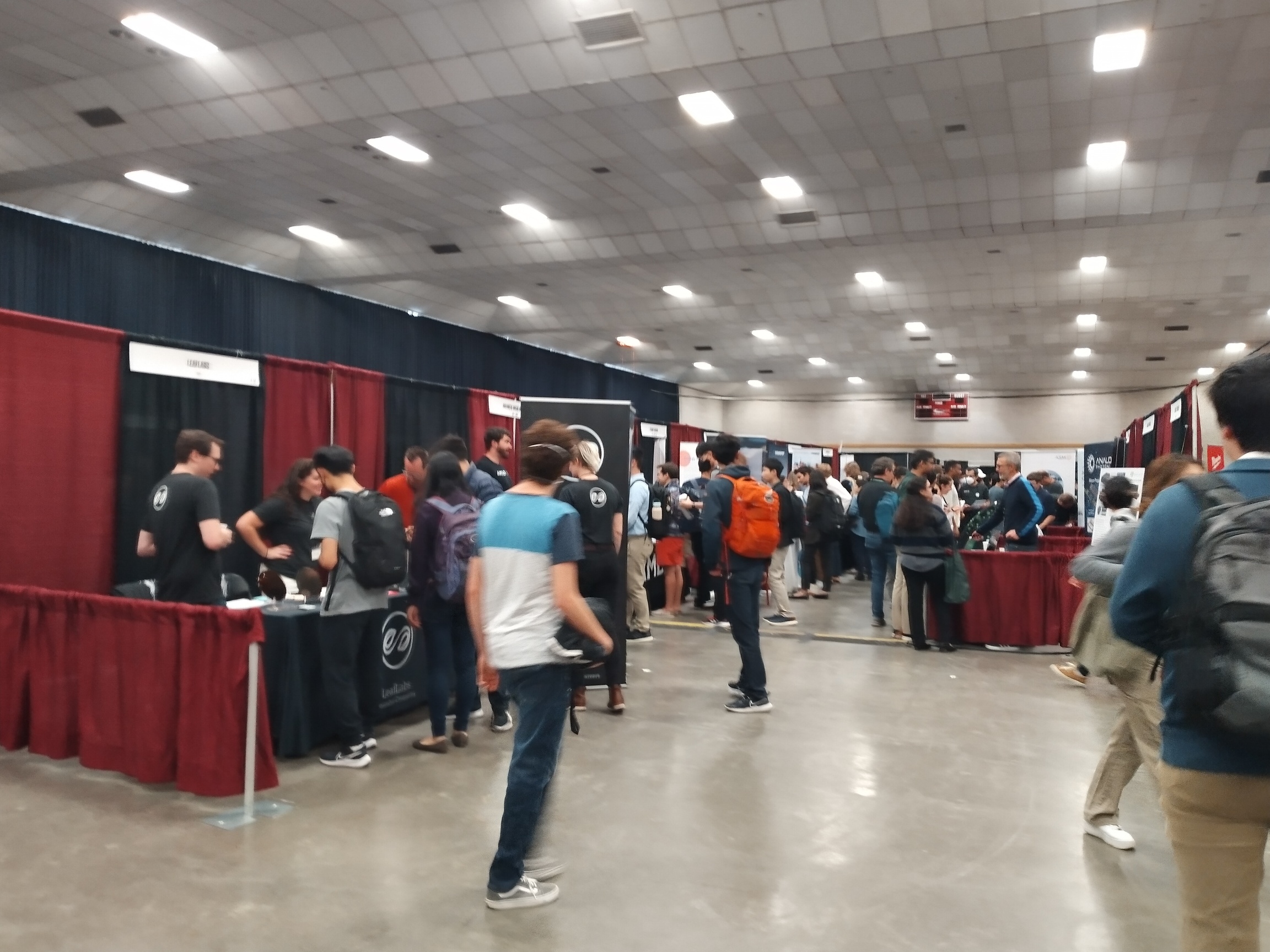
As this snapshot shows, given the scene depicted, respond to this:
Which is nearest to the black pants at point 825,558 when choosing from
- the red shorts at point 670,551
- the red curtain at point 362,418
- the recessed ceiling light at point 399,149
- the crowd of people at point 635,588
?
the red shorts at point 670,551

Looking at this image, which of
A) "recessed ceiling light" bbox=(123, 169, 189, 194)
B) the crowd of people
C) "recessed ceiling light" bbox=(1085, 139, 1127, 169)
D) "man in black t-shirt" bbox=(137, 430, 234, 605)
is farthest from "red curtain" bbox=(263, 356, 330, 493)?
"recessed ceiling light" bbox=(1085, 139, 1127, 169)

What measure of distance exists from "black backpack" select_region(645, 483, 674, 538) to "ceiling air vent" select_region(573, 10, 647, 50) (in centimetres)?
355

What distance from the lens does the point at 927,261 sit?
37.9ft

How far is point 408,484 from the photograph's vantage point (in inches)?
220

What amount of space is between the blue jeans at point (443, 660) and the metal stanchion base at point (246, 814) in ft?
2.78

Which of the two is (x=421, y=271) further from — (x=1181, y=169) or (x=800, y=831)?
(x=800, y=831)

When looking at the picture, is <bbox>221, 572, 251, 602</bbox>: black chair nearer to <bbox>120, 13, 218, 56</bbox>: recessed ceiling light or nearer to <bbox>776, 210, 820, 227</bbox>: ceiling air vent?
<bbox>120, 13, 218, 56</bbox>: recessed ceiling light

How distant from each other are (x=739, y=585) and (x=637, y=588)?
2.36m

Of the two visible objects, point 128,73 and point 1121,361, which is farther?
point 1121,361

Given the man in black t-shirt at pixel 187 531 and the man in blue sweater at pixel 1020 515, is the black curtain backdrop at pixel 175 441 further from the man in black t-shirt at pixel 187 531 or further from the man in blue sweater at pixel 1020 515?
the man in blue sweater at pixel 1020 515

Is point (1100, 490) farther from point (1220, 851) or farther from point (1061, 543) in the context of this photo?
point (1220, 851)

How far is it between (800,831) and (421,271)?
34.8 ft

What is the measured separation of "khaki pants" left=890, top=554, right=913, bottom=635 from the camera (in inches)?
286

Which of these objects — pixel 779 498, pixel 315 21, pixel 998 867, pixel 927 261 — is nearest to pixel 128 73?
pixel 315 21
